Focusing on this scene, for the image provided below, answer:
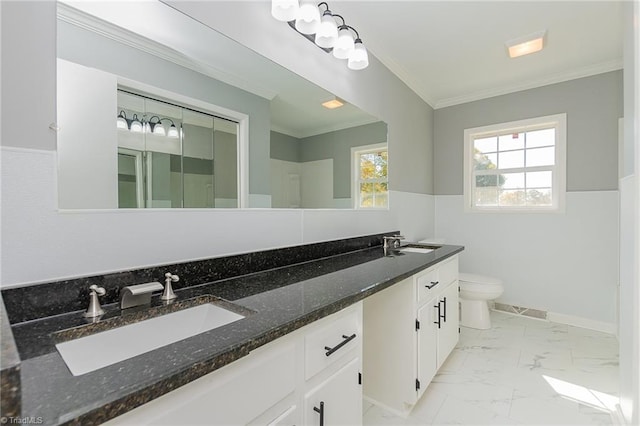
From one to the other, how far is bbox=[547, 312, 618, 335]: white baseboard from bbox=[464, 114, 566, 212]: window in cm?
108

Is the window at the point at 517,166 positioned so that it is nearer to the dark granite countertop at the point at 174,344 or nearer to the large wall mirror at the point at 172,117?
the large wall mirror at the point at 172,117

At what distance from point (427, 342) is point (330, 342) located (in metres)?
1.04

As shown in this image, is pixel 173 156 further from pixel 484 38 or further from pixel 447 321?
pixel 484 38

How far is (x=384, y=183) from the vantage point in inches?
102

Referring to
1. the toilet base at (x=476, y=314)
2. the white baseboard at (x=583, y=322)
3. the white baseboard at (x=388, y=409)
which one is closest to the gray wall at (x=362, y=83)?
the toilet base at (x=476, y=314)

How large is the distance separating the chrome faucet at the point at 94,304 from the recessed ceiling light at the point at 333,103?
160cm

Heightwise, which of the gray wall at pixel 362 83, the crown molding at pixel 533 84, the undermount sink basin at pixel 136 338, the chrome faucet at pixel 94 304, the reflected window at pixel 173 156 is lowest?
the undermount sink basin at pixel 136 338

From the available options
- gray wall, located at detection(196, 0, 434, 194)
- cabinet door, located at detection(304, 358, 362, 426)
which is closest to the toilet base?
gray wall, located at detection(196, 0, 434, 194)

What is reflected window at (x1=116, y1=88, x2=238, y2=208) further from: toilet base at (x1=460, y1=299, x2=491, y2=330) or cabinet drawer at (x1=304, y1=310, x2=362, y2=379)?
toilet base at (x1=460, y1=299, x2=491, y2=330)

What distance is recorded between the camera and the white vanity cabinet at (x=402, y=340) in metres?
1.62

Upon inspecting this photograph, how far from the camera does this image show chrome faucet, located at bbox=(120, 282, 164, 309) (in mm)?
900

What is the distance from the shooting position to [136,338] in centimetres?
85

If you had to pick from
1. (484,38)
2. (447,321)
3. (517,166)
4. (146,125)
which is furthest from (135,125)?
(517,166)

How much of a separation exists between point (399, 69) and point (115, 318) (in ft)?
9.54
